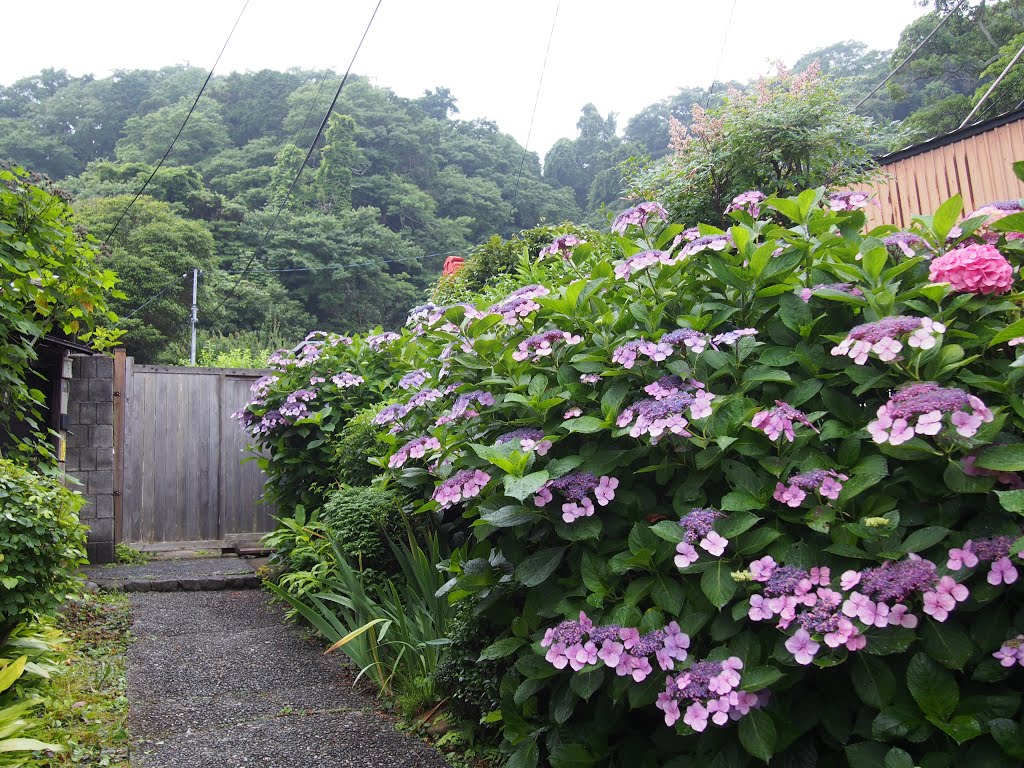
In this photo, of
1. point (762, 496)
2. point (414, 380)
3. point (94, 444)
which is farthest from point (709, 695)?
point (94, 444)

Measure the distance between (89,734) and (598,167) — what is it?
22.9m

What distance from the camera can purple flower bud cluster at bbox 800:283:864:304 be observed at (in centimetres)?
157

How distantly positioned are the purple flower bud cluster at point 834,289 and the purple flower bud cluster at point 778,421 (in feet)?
0.95

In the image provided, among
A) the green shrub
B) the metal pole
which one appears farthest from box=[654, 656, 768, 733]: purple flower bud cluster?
the metal pole

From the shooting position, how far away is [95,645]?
3.38 meters

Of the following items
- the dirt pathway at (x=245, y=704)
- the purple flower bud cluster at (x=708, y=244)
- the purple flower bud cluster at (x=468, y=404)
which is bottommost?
the dirt pathway at (x=245, y=704)

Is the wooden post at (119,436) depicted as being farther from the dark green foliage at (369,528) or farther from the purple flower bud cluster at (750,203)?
the purple flower bud cluster at (750,203)

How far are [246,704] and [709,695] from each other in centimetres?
191

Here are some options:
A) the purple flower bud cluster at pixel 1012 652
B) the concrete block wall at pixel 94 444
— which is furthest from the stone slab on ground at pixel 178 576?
the purple flower bud cluster at pixel 1012 652

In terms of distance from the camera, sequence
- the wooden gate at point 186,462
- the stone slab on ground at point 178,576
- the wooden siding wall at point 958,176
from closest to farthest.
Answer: the stone slab on ground at point 178,576 < the wooden siding wall at point 958,176 < the wooden gate at point 186,462

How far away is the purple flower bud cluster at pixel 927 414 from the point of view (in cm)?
122

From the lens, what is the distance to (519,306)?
78.5 inches

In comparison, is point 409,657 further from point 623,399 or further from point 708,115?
point 708,115

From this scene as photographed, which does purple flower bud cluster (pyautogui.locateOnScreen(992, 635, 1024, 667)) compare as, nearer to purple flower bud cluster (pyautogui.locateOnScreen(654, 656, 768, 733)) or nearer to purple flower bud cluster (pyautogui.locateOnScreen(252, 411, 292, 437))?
purple flower bud cluster (pyautogui.locateOnScreen(654, 656, 768, 733))
